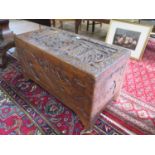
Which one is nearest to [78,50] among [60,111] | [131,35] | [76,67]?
[76,67]

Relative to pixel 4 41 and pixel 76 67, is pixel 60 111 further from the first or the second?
pixel 4 41

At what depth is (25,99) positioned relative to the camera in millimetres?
1430

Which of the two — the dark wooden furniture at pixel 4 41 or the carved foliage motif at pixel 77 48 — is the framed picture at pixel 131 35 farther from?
the dark wooden furniture at pixel 4 41

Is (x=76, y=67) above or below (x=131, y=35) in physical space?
above

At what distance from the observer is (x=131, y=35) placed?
2.13 meters

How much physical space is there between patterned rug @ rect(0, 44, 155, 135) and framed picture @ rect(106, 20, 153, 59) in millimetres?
538

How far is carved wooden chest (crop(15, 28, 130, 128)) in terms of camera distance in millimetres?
954

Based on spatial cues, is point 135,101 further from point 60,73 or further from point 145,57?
point 145,57

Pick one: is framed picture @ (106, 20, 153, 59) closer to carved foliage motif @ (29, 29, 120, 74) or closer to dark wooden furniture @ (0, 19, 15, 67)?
carved foliage motif @ (29, 29, 120, 74)

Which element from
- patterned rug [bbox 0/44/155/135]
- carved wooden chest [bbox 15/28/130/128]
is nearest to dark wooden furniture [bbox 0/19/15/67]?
patterned rug [bbox 0/44/155/135]

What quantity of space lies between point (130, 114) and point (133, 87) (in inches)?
16.0

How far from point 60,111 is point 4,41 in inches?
53.5

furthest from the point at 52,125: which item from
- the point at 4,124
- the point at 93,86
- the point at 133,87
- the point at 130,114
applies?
the point at 133,87

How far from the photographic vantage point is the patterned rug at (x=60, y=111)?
1157 millimetres
